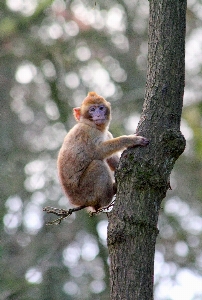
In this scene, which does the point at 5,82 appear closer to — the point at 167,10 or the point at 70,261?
the point at 70,261

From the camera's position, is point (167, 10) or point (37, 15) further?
point (37, 15)

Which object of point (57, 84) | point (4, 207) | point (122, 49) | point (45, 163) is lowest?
point (4, 207)

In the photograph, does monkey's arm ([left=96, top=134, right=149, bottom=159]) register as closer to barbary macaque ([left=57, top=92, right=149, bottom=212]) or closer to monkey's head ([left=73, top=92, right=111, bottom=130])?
barbary macaque ([left=57, top=92, right=149, bottom=212])

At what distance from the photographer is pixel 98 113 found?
867 centimetres

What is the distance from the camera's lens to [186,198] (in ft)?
58.3

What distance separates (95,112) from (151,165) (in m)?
3.14

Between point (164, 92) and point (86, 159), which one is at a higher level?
point (86, 159)

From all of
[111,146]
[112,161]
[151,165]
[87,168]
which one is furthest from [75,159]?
[151,165]

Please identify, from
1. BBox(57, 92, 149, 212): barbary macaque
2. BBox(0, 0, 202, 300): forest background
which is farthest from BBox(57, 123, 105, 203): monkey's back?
BBox(0, 0, 202, 300): forest background


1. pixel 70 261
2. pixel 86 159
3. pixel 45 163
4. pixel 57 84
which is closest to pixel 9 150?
pixel 45 163

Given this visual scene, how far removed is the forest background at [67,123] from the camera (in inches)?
591

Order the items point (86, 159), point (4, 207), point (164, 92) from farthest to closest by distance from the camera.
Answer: point (4, 207) < point (86, 159) < point (164, 92)

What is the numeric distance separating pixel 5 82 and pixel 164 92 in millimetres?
11533

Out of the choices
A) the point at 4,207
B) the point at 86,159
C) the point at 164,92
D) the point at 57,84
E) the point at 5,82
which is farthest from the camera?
the point at 5,82
